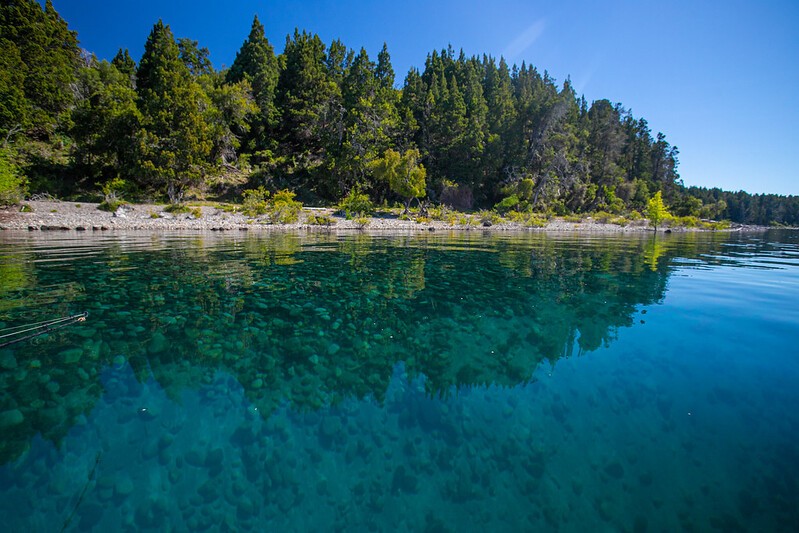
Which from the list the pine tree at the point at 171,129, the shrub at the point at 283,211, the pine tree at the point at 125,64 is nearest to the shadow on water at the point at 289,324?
the shrub at the point at 283,211

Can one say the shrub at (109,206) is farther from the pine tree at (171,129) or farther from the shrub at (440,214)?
the shrub at (440,214)

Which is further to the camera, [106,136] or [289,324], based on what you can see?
[106,136]

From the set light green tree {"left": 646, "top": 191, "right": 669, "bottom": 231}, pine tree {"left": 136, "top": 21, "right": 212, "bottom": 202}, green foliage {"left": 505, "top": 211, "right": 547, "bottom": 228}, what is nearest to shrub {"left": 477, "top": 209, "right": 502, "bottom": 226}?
green foliage {"left": 505, "top": 211, "right": 547, "bottom": 228}

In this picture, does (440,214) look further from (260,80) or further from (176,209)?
(260,80)

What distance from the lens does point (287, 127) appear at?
60125mm

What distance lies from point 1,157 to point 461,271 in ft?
130

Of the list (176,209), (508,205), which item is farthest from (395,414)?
(508,205)

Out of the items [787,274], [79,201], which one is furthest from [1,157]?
[787,274]

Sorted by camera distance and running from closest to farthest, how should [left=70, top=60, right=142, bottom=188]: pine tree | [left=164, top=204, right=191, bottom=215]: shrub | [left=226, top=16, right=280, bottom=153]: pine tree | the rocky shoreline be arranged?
1. the rocky shoreline
2. [left=164, top=204, right=191, bottom=215]: shrub
3. [left=70, top=60, right=142, bottom=188]: pine tree
4. [left=226, top=16, right=280, bottom=153]: pine tree

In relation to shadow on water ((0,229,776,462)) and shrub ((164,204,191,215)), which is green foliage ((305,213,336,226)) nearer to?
shrub ((164,204,191,215))

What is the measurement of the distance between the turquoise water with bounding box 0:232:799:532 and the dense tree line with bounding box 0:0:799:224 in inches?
1552

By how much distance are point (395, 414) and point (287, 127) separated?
212 ft

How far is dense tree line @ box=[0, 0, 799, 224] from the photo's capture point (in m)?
38.7

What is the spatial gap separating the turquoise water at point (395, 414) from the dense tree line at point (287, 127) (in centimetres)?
3943
